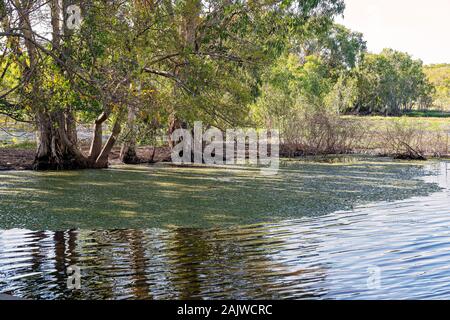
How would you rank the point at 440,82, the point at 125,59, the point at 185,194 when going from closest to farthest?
the point at 125,59, the point at 185,194, the point at 440,82

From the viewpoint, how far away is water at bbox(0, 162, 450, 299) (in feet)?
21.7

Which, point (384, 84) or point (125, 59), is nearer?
point (125, 59)

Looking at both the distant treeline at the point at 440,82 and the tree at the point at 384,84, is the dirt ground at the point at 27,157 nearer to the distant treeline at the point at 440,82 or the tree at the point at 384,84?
the tree at the point at 384,84

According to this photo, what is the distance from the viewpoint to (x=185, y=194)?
1437 centimetres

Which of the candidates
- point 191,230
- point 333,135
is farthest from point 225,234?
point 333,135

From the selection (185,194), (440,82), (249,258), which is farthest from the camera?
(440,82)

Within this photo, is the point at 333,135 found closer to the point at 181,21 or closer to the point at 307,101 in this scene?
the point at 307,101

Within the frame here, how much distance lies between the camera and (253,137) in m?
29.8

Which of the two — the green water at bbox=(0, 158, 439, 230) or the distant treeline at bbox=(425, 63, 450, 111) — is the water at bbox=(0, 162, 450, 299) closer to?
the green water at bbox=(0, 158, 439, 230)

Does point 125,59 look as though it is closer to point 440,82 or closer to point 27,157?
point 27,157

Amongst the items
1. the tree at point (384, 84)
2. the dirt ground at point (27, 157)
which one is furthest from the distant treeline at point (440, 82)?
the dirt ground at point (27, 157)

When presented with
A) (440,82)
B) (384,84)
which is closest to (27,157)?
(384,84)

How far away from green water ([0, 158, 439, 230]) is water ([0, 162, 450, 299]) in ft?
1.04

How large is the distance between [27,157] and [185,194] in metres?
10.7
